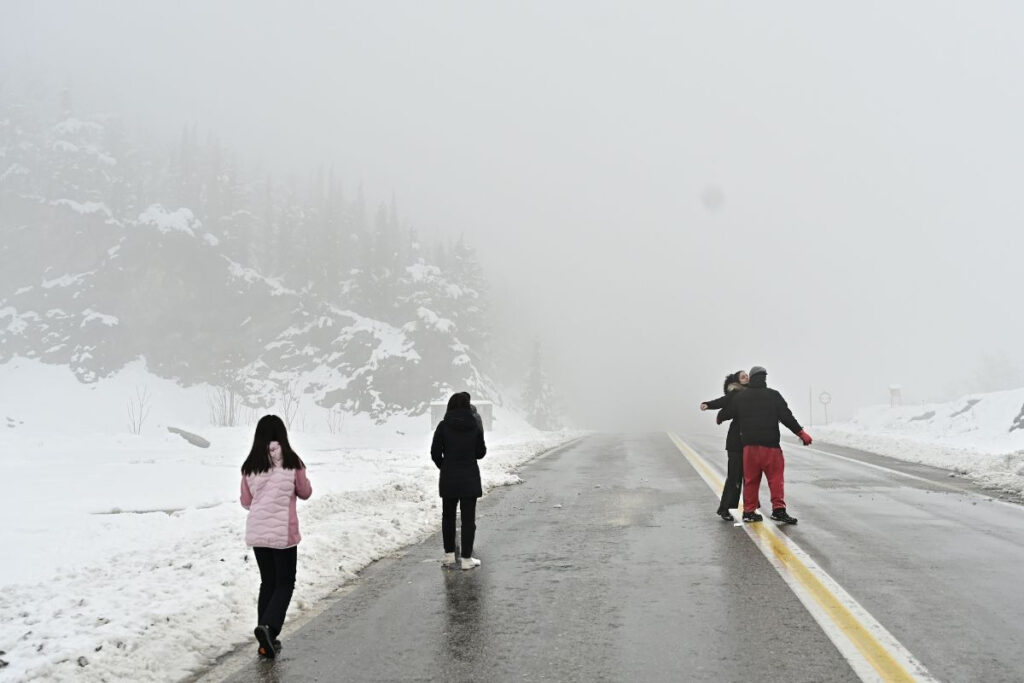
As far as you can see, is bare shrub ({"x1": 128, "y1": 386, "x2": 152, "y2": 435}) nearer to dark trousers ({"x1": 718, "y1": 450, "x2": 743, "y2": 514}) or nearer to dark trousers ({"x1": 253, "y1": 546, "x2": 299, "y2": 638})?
dark trousers ({"x1": 718, "y1": 450, "x2": 743, "y2": 514})

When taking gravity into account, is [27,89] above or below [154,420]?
above

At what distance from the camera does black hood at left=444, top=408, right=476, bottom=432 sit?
25.5 ft

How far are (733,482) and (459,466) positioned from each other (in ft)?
16.0

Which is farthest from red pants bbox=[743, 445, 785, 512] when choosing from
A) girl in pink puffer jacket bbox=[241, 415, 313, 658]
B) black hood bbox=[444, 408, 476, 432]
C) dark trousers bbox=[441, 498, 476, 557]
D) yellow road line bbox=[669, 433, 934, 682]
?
girl in pink puffer jacket bbox=[241, 415, 313, 658]

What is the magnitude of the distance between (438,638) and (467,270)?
79.1 metres

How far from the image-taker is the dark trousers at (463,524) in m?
7.68

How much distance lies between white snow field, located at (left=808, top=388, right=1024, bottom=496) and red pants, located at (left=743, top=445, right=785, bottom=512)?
610 cm

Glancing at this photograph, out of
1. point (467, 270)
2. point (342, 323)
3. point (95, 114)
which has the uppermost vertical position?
point (95, 114)

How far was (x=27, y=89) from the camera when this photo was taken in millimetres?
90625

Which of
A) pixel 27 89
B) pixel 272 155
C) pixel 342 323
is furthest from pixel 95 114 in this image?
pixel 342 323

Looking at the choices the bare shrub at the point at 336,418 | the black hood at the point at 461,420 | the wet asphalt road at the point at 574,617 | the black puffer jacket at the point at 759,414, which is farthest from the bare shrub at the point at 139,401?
the black puffer jacket at the point at 759,414

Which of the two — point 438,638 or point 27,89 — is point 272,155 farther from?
point 438,638

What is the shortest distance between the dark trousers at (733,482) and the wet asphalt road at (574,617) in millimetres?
418

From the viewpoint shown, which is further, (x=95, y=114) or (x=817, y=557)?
(x=95, y=114)
